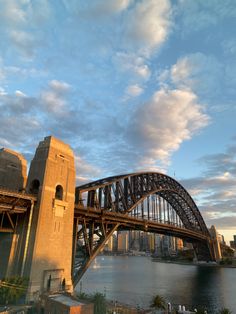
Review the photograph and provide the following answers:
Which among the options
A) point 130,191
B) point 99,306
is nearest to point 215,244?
point 130,191

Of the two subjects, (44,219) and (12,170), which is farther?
(12,170)

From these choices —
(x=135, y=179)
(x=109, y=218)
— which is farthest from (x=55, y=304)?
(x=135, y=179)

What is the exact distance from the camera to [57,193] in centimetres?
2950

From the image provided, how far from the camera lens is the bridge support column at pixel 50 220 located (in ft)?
79.0

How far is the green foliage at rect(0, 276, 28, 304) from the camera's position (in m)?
21.2

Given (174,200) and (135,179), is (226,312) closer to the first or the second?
(135,179)

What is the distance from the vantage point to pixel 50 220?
26.5 meters

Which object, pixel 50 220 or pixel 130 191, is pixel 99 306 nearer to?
pixel 50 220

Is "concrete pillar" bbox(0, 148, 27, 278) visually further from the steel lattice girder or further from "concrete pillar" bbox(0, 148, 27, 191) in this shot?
the steel lattice girder

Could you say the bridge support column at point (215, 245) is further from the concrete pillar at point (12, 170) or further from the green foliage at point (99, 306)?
the green foliage at point (99, 306)

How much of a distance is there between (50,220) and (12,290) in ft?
23.3

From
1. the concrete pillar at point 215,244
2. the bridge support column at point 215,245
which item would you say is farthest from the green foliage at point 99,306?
the concrete pillar at point 215,244

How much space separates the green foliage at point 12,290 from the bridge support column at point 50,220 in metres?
0.82

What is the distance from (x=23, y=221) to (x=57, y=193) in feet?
15.9
